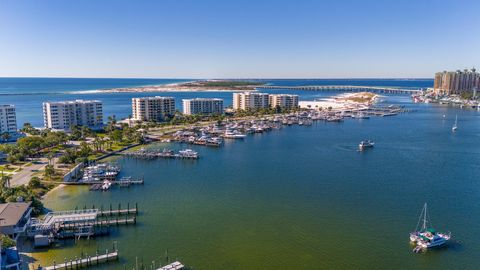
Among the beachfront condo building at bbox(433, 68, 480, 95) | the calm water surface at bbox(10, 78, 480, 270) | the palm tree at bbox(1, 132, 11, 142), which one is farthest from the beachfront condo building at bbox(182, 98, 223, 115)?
the beachfront condo building at bbox(433, 68, 480, 95)

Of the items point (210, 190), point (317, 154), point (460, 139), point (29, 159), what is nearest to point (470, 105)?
point (460, 139)

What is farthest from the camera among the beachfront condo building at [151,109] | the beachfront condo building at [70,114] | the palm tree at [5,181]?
the beachfront condo building at [151,109]

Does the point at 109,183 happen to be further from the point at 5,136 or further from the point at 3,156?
the point at 5,136

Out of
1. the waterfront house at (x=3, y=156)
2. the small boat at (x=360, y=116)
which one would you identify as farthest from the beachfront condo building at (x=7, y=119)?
the small boat at (x=360, y=116)

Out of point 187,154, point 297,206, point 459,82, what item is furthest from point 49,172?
point 459,82

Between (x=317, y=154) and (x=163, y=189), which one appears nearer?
(x=163, y=189)

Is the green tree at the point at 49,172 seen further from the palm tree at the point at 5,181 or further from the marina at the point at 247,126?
the marina at the point at 247,126

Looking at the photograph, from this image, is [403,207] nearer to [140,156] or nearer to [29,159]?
[140,156]

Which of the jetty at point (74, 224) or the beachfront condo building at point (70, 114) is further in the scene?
the beachfront condo building at point (70, 114)
